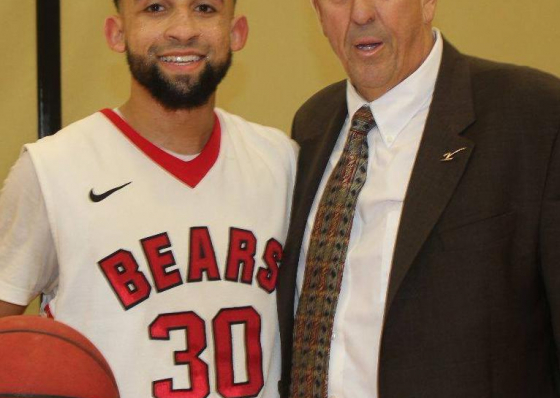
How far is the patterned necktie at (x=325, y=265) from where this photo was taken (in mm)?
2070

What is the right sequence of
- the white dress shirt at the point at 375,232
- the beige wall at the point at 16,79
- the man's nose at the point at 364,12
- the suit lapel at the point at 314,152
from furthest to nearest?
the beige wall at the point at 16,79
the suit lapel at the point at 314,152
the man's nose at the point at 364,12
the white dress shirt at the point at 375,232

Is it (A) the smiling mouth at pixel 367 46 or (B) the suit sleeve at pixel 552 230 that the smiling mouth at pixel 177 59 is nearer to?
(A) the smiling mouth at pixel 367 46

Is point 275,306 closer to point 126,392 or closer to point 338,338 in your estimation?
point 338,338

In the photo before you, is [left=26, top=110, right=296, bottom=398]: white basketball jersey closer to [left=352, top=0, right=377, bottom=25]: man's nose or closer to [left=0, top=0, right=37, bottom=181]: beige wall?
[left=352, top=0, right=377, bottom=25]: man's nose

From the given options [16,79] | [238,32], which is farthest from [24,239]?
[16,79]

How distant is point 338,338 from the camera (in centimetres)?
206

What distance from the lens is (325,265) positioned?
6.88ft

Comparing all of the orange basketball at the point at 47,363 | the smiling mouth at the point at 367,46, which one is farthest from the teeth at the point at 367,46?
the orange basketball at the point at 47,363

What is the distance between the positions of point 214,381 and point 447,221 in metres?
0.62

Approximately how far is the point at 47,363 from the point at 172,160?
2.30ft

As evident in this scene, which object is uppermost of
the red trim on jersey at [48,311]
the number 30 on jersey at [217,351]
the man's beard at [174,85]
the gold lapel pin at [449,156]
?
the man's beard at [174,85]

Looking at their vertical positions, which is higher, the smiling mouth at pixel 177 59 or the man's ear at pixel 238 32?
the man's ear at pixel 238 32

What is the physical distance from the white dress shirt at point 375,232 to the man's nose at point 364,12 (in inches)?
6.3

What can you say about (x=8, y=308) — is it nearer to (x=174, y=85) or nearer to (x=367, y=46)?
(x=174, y=85)
